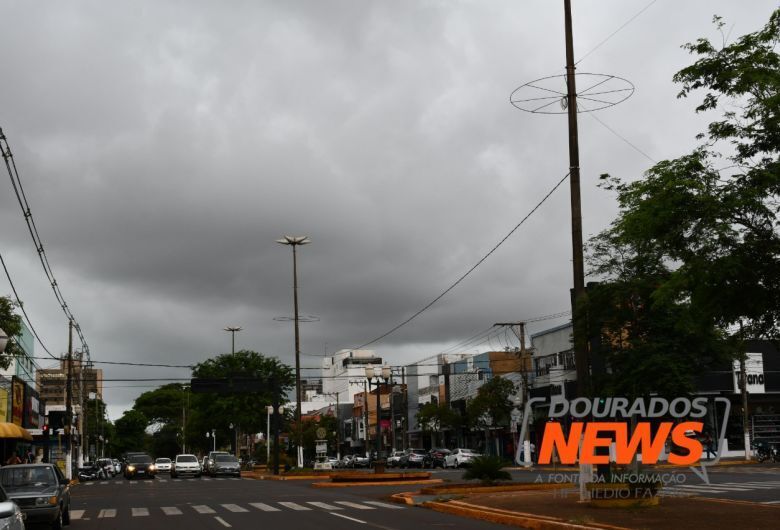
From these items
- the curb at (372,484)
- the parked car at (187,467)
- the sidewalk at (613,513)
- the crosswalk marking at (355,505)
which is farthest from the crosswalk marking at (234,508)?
the parked car at (187,467)

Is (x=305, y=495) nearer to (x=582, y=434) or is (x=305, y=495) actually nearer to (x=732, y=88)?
(x=582, y=434)

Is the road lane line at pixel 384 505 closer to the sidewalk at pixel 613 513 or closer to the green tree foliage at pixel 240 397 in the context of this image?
the sidewalk at pixel 613 513

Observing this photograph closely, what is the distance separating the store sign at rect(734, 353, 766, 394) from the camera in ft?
190

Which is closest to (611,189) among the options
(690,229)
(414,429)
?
(690,229)

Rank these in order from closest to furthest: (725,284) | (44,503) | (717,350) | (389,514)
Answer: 1. (725,284)
2. (44,503)
3. (717,350)
4. (389,514)

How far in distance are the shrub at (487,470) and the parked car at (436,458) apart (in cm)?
3454

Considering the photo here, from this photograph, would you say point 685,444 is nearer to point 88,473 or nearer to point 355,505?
point 355,505

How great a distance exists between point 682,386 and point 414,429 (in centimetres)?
8250

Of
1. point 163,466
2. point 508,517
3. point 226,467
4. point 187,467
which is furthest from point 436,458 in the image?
point 508,517

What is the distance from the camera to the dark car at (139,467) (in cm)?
7019

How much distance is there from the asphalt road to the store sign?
31364 millimetres

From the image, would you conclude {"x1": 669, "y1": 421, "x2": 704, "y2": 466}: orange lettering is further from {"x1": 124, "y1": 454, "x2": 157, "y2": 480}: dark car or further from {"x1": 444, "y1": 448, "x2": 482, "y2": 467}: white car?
{"x1": 124, "y1": 454, "x2": 157, "y2": 480}: dark car

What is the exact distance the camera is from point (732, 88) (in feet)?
53.7

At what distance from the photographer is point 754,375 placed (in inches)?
2303
